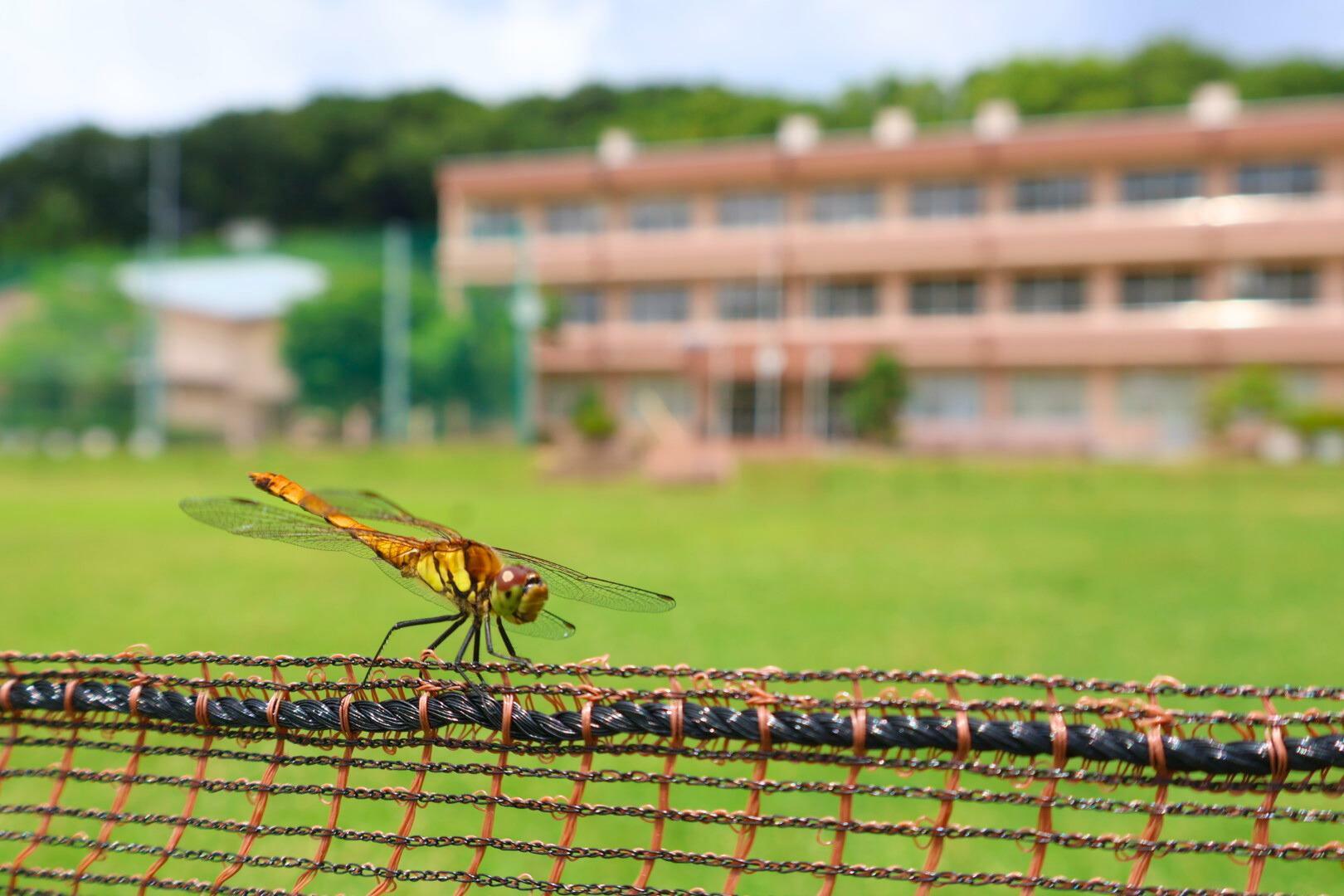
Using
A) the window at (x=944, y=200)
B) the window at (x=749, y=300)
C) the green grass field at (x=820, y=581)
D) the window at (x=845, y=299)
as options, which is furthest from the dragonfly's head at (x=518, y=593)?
the window at (x=749, y=300)

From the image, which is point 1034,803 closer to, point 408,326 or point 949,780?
point 949,780

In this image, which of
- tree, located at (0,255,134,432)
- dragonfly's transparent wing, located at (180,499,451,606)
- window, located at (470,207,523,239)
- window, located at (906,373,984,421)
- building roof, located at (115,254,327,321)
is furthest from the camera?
window, located at (470,207,523,239)

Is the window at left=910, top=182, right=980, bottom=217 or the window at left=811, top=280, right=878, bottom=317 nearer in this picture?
the window at left=910, top=182, right=980, bottom=217

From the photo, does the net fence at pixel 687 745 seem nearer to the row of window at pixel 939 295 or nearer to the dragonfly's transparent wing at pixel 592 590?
the dragonfly's transparent wing at pixel 592 590

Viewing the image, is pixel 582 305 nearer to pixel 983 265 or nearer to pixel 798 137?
pixel 798 137

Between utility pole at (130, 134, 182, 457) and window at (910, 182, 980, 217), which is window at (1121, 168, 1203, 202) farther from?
utility pole at (130, 134, 182, 457)

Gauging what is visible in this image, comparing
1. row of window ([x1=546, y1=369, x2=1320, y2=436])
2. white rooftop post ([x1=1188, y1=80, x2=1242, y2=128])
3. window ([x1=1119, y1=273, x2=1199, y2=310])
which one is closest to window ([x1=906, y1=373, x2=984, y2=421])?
row of window ([x1=546, y1=369, x2=1320, y2=436])
